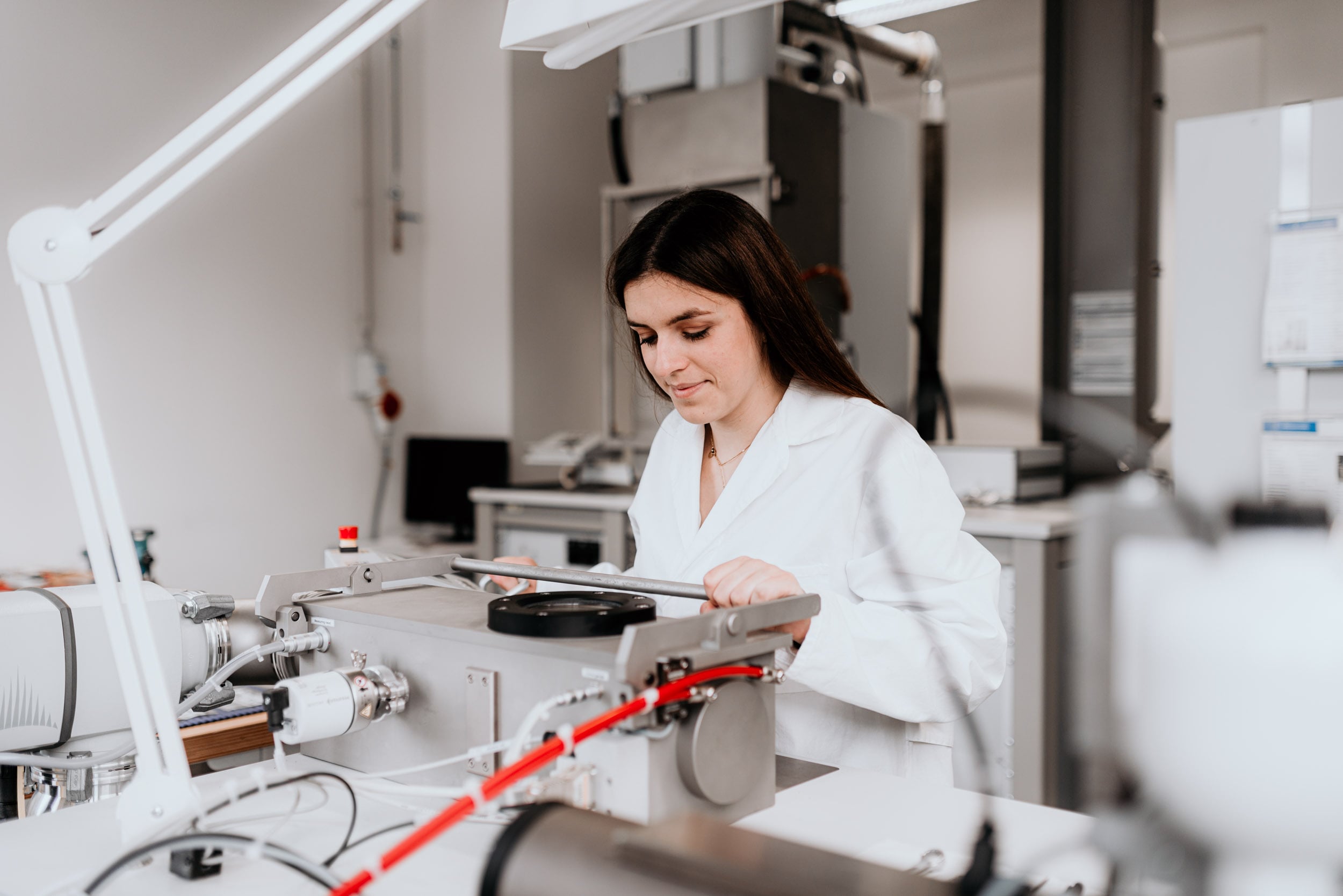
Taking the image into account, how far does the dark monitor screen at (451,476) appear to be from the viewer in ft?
11.4

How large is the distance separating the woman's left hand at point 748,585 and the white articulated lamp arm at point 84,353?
1.32 ft

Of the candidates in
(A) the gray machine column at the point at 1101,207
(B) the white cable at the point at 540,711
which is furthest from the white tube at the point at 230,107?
(A) the gray machine column at the point at 1101,207

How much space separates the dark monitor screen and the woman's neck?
7.07ft

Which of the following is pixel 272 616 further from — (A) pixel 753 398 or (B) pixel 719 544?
(A) pixel 753 398

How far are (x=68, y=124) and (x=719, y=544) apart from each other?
252 centimetres

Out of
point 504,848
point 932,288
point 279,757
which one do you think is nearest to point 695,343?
point 279,757

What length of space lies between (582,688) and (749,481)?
0.59 m

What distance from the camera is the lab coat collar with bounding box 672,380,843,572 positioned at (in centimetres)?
125

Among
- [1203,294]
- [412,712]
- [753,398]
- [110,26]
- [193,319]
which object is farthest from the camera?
[193,319]

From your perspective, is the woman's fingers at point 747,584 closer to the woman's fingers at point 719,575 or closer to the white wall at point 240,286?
the woman's fingers at point 719,575

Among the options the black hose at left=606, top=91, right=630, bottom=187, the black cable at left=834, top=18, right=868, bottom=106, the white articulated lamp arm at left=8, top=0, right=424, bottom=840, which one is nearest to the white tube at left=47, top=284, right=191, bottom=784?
the white articulated lamp arm at left=8, top=0, right=424, bottom=840

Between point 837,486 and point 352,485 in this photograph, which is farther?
point 352,485

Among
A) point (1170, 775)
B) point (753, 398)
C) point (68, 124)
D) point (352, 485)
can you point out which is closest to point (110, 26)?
point (68, 124)

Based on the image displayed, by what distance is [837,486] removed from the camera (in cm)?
121
